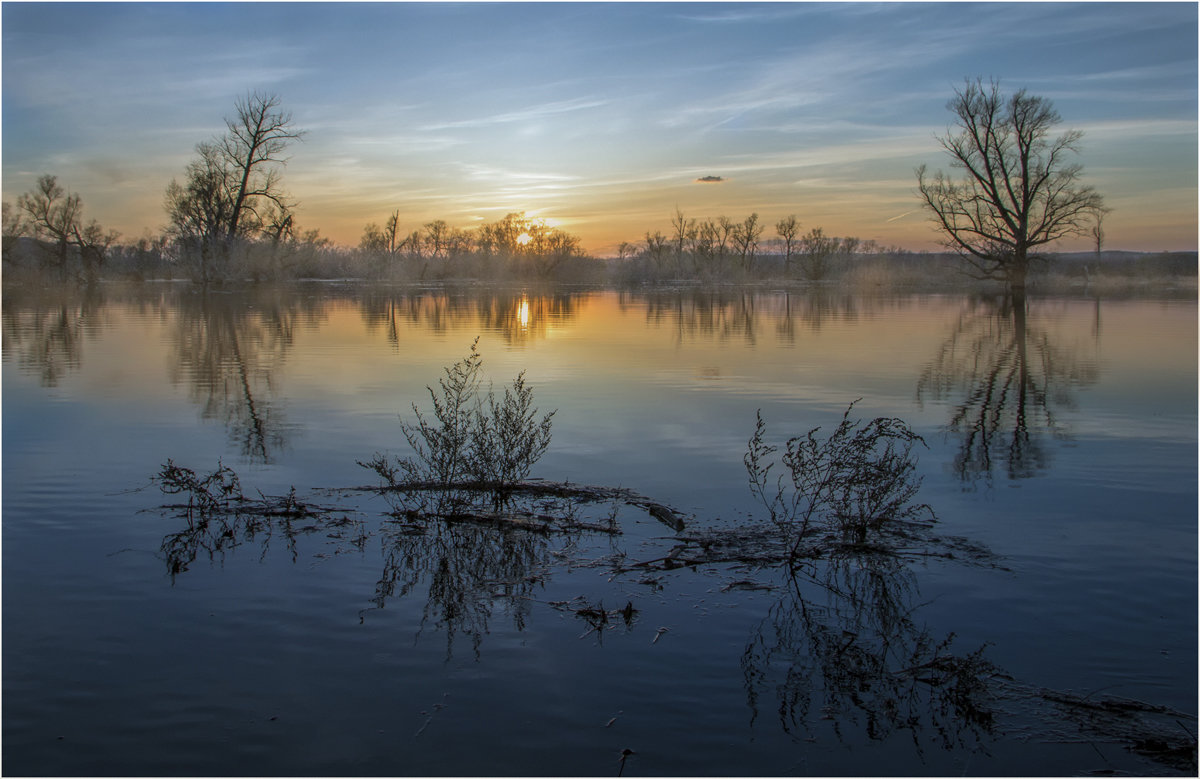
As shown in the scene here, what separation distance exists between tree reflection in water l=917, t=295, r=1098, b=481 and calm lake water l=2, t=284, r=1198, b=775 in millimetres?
128

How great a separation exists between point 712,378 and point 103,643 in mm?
13603

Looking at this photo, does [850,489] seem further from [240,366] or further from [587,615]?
[240,366]

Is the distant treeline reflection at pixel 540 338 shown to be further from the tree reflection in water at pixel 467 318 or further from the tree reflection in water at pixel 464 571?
the tree reflection in water at pixel 464 571

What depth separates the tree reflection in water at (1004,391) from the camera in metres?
10.9

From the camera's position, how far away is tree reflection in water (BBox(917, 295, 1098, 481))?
10938 mm

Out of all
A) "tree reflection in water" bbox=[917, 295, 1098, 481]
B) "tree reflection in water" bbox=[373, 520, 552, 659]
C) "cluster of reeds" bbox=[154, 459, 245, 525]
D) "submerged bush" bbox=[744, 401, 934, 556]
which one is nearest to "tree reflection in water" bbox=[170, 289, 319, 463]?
"cluster of reeds" bbox=[154, 459, 245, 525]

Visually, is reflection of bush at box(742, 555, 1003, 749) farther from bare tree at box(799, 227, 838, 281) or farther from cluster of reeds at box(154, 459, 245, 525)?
bare tree at box(799, 227, 838, 281)

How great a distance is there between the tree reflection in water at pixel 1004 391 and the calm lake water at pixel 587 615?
13cm

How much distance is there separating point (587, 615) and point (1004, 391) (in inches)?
504

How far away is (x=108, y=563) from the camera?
22.8 feet

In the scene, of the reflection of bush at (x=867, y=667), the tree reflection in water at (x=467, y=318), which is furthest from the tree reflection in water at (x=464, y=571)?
the tree reflection in water at (x=467, y=318)

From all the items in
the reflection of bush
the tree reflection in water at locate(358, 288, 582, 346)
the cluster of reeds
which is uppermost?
the tree reflection in water at locate(358, 288, 582, 346)

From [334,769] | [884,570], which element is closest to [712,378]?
[884,570]

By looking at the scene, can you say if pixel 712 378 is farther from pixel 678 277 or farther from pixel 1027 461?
pixel 678 277
